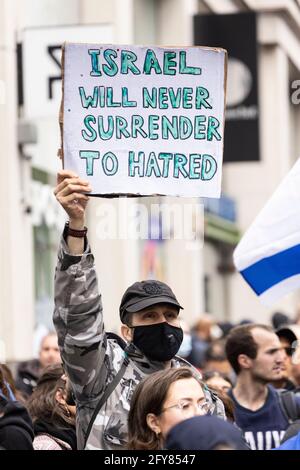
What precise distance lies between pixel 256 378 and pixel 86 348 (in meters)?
3.16

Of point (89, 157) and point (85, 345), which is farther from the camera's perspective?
point (89, 157)

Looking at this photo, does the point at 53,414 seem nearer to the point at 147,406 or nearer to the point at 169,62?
the point at 147,406

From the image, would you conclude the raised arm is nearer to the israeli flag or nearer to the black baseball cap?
the black baseball cap

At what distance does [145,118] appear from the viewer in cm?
546

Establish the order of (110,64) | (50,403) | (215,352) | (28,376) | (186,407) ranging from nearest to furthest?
(186,407)
(110,64)
(50,403)
(28,376)
(215,352)

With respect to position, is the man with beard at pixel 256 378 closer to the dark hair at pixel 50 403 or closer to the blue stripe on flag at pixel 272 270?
the dark hair at pixel 50 403

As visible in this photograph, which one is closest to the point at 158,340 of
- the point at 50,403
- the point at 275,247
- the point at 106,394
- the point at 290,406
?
the point at 106,394

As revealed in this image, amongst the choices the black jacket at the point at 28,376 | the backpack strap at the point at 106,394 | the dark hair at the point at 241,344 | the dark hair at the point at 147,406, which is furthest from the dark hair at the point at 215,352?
the dark hair at the point at 147,406

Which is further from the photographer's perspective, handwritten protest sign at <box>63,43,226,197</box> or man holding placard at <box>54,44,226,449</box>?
handwritten protest sign at <box>63,43,226,197</box>

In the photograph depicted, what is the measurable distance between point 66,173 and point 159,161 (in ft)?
1.60

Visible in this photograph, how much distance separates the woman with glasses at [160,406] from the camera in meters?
4.76

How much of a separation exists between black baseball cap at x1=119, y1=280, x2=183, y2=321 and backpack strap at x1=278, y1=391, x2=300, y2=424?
7.77ft

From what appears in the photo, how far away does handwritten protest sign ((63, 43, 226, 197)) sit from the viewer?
17.6 feet

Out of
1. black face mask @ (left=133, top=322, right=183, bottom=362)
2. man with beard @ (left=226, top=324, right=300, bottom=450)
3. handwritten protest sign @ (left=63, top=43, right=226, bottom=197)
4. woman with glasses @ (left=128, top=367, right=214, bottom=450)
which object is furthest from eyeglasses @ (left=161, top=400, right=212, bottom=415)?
man with beard @ (left=226, top=324, right=300, bottom=450)
